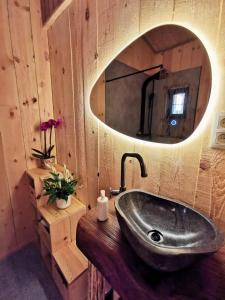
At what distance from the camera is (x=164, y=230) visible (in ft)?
2.34

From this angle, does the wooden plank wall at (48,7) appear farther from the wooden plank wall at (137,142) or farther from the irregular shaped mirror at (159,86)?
the irregular shaped mirror at (159,86)

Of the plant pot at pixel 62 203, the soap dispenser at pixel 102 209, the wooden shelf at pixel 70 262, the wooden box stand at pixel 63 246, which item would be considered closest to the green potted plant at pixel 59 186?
the plant pot at pixel 62 203

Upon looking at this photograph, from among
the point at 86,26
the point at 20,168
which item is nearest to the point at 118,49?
the point at 86,26

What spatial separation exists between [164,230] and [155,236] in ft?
0.18

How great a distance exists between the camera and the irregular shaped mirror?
664 mm

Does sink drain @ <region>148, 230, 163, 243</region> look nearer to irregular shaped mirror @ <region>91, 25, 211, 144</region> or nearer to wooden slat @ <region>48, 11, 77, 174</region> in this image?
irregular shaped mirror @ <region>91, 25, 211, 144</region>

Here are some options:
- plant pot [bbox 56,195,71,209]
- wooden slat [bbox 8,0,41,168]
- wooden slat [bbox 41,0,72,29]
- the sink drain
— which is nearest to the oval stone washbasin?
the sink drain

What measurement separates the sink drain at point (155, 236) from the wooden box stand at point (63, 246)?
0.76m

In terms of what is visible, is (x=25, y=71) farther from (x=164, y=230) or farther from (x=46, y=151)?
(x=164, y=230)

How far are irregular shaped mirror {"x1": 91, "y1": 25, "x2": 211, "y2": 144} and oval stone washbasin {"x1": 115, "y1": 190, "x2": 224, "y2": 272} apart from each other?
32cm

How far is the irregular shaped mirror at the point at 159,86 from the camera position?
2.18 feet

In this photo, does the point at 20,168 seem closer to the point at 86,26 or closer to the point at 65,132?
the point at 65,132

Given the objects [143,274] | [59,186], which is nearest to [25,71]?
[59,186]

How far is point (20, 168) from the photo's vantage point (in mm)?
1551
